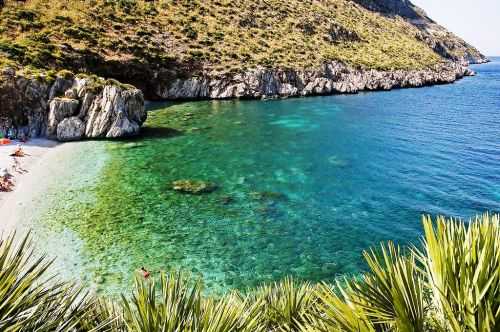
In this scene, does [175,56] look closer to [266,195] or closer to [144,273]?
[266,195]

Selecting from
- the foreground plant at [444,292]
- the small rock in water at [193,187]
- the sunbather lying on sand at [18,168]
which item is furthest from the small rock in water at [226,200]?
the foreground plant at [444,292]

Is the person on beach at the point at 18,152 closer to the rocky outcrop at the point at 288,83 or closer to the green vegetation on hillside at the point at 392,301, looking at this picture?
the green vegetation on hillside at the point at 392,301

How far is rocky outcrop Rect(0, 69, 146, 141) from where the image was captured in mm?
44719

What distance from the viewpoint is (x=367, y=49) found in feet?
424

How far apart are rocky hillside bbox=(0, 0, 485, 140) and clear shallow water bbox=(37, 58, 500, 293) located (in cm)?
1083

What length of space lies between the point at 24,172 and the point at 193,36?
70349 mm

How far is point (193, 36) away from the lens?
93.1 m

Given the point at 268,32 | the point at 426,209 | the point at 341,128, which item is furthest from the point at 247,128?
the point at 268,32

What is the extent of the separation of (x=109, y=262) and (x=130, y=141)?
94.2ft

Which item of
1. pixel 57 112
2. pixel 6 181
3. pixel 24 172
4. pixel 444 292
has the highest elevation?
pixel 57 112

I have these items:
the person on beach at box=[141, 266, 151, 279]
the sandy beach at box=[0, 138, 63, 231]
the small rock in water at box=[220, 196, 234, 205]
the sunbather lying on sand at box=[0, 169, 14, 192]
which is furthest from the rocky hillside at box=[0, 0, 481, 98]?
the person on beach at box=[141, 266, 151, 279]

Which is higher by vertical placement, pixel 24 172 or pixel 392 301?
pixel 392 301

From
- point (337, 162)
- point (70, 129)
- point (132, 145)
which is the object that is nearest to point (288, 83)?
point (337, 162)

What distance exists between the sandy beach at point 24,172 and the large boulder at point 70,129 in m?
1.44
